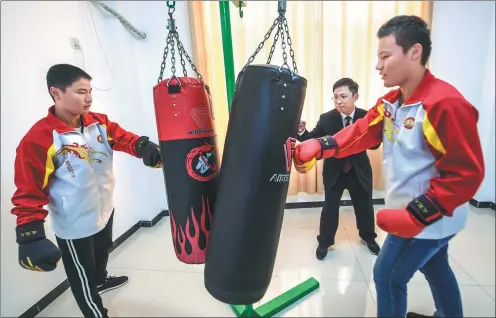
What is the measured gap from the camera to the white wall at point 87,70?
57.8 inches

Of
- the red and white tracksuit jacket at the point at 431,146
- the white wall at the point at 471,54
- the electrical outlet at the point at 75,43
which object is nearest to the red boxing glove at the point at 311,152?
the red and white tracksuit jacket at the point at 431,146

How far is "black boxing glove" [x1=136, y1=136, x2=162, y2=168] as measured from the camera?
4.49 feet

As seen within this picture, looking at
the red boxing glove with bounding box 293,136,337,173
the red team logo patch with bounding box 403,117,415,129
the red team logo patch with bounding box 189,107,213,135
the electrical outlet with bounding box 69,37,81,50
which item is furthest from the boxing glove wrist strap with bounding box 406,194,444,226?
the electrical outlet with bounding box 69,37,81,50

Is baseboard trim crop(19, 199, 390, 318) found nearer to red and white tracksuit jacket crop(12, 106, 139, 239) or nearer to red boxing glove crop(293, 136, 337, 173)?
red and white tracksuit jacket crop(12, 106, 139, 239)

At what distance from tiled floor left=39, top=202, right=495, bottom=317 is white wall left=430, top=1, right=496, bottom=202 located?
0.38 m

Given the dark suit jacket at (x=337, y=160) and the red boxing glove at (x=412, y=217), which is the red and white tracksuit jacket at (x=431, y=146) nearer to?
the red boxing glove at (x=412, y=217)

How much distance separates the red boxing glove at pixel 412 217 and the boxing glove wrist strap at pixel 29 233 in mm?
1278

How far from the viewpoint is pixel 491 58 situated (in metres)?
1.49

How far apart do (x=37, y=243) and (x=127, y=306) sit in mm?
830

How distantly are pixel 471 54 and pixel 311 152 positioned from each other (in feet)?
5.34

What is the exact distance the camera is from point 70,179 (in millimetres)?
1290

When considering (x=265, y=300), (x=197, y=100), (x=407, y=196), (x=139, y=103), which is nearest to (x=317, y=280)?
(x=265, y=300)

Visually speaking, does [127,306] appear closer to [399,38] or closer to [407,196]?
[407,196]

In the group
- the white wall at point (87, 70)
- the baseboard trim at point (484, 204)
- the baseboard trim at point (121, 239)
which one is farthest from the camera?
the baseboard trim at point (121, 239)
